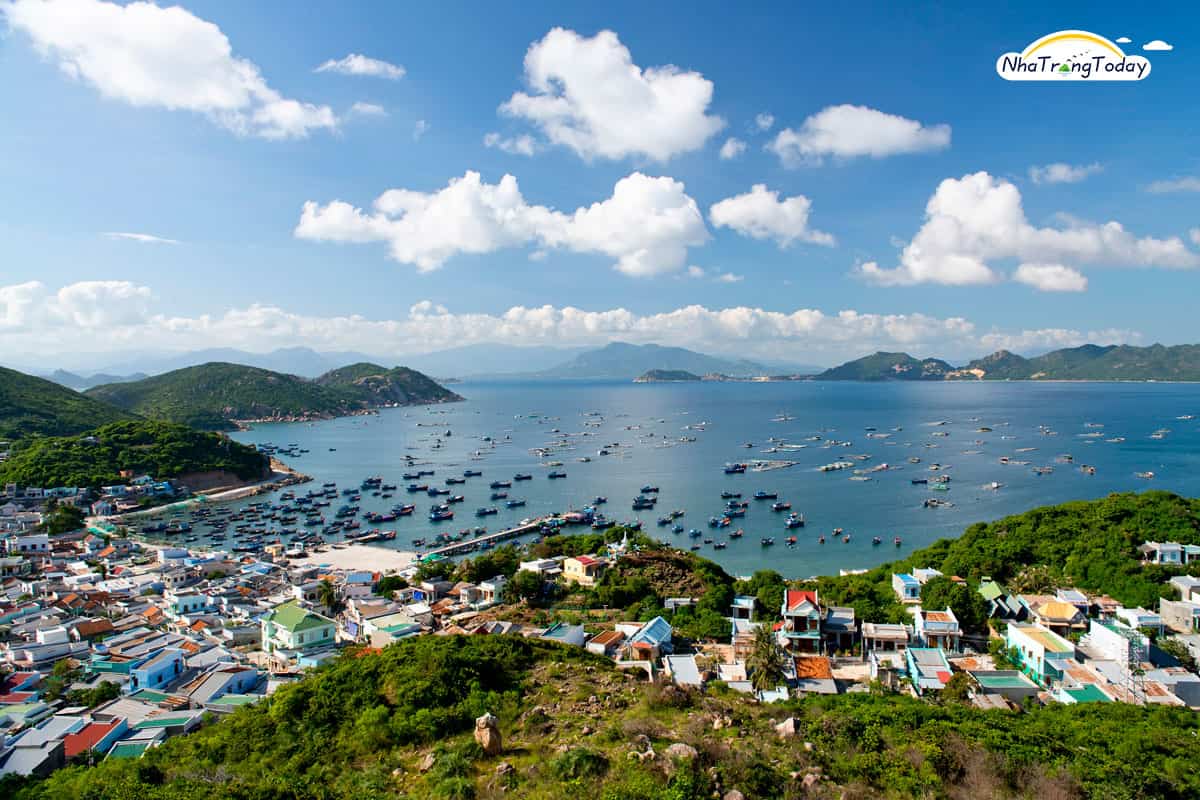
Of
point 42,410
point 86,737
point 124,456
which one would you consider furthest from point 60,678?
point 42,410

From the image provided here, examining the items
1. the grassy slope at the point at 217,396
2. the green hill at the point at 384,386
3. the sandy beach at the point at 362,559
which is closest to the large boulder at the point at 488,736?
the sandy beach at the point at 362,559

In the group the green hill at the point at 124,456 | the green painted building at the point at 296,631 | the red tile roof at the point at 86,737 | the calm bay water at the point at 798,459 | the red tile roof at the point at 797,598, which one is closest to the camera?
the red tile roof at the point at 86,737

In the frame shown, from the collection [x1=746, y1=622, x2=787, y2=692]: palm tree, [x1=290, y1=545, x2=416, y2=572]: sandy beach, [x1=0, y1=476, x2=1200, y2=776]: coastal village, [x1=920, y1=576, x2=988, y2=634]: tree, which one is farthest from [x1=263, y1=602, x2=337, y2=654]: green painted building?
[x1=920, y1=576, x2=988, y2=634]: tree

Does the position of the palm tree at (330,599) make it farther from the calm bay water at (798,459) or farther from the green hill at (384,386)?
the green hill at (384,386)

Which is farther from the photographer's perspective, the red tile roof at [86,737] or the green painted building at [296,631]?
the green painted building at [296,631]

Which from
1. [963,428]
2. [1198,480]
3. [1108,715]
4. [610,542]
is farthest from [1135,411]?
[1108,715]

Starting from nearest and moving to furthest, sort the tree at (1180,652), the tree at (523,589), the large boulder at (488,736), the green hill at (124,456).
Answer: the large boulder at (488,736), the tree at (1180,652), the tree at (523,589), the green hill at (124,456)
